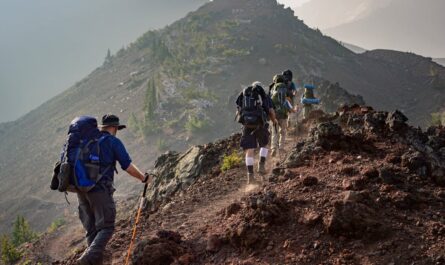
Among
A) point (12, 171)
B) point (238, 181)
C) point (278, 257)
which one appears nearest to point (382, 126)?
point (238, 181)

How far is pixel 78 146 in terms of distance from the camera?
532cm

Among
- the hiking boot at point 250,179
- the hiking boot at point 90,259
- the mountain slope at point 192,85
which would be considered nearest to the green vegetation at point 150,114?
the mountain slope at point 192,85

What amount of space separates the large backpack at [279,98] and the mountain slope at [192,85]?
118ft

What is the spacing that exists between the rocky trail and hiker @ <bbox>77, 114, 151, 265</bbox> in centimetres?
69

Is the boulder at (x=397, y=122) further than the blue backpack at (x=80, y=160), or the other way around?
the boulder at (x=397, y=122)

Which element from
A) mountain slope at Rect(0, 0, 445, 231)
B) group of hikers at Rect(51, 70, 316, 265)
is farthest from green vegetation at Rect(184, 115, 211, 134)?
group of hikers at Rect(51, 70, 316, 265)

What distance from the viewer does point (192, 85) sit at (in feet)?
239

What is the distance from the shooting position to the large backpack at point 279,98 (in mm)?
10758

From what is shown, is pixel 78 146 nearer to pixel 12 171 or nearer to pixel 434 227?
pixel 434 227

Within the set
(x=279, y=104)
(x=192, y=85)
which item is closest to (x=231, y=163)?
(x=279, y=104)

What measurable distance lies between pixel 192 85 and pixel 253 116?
214 ft

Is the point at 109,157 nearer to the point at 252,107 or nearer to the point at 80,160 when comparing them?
the point at 80,160

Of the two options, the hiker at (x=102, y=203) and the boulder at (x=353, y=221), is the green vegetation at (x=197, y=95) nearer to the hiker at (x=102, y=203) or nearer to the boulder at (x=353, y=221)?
the hiker at (x=102, y=203)

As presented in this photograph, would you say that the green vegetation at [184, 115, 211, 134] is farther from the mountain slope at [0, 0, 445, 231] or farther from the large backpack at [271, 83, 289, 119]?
the large backpack at [271, 83, 289, 119]
